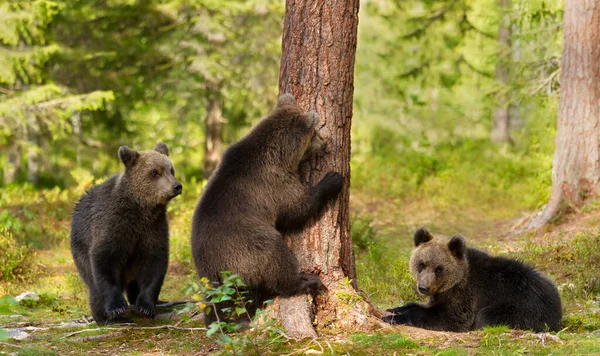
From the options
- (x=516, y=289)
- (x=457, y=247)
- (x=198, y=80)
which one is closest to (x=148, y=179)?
(x=457, y=247)

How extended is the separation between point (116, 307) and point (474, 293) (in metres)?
3.94

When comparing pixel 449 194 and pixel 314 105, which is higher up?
pixel 314 105

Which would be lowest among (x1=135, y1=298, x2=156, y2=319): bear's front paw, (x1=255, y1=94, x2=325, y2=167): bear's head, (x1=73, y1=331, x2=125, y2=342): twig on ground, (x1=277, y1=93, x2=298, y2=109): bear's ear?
(x1=73, y1=331, x2=125, y2=342): twig on ground

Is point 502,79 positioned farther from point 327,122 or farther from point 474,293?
point 327,122

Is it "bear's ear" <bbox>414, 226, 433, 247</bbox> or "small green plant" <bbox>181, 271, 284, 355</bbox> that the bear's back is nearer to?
"bear's ear" <bbox>414, 226, 433, 247</bbox>

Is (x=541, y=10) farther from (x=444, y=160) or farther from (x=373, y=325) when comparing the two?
(x=373, y=325)

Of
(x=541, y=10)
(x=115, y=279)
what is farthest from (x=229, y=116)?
(x=115, y=279)

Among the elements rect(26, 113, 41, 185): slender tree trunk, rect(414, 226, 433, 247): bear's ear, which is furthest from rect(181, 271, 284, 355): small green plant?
rect(26, 113, 41, 185): slender tree trunk

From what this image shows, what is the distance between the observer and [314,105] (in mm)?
6566

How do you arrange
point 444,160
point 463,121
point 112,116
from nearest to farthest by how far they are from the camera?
point 444,160, point 112,116, point 463,121

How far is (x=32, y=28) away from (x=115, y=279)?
38.1 feet

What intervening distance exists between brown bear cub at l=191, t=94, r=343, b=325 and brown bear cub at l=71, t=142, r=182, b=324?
1.43 meters

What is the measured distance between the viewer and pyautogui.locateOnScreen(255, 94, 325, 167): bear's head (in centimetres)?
639

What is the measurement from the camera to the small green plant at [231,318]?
16.5 ft
